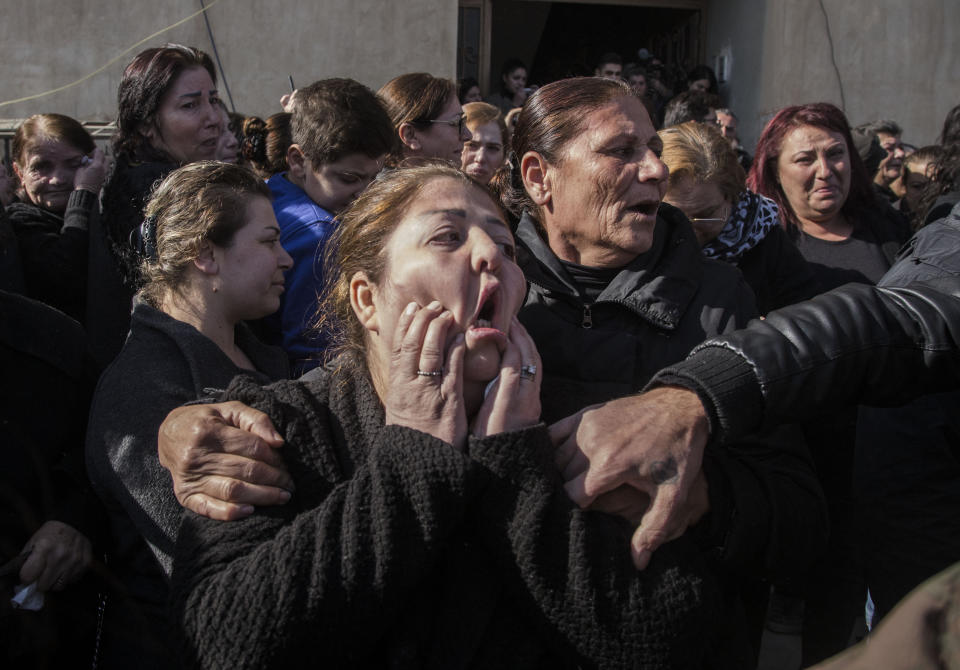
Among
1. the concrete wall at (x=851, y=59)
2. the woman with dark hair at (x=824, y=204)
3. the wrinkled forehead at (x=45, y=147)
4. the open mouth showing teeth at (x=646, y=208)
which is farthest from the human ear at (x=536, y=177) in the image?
the concrete wall at (x=851, y=59)

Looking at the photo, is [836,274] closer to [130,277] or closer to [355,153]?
[355,153]

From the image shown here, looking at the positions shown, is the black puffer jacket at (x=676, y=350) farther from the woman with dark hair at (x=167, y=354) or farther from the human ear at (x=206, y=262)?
the human ear at (x=206, y=262)

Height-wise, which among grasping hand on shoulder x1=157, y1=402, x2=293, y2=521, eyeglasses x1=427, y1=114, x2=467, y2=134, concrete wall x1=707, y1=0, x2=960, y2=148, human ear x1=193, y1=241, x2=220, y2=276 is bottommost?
concrete wall x1=707, y1=0, x2=960, y2=148

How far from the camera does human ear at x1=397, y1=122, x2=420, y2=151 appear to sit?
4.05 metres

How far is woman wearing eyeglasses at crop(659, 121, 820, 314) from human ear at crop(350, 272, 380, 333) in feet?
6.00

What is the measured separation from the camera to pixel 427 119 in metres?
4.05

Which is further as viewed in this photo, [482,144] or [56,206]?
[482,144]

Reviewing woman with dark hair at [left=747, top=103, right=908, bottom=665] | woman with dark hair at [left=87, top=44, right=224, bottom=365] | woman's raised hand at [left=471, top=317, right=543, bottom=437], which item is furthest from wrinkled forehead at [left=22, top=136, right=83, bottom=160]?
woman with dark hair at [left=747, top=103, right=908, bottom=665]

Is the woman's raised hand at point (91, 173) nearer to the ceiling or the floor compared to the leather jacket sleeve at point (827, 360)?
nearer to the ceiling

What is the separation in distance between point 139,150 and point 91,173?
567mm

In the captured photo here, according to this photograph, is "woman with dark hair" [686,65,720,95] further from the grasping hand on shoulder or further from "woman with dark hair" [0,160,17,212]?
the grasping hand on shoulder

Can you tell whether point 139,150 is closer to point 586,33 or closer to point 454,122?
point 454,122

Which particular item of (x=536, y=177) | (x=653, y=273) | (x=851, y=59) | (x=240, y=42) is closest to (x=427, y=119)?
(x=536, y=177)

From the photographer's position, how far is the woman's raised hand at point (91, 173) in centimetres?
388
